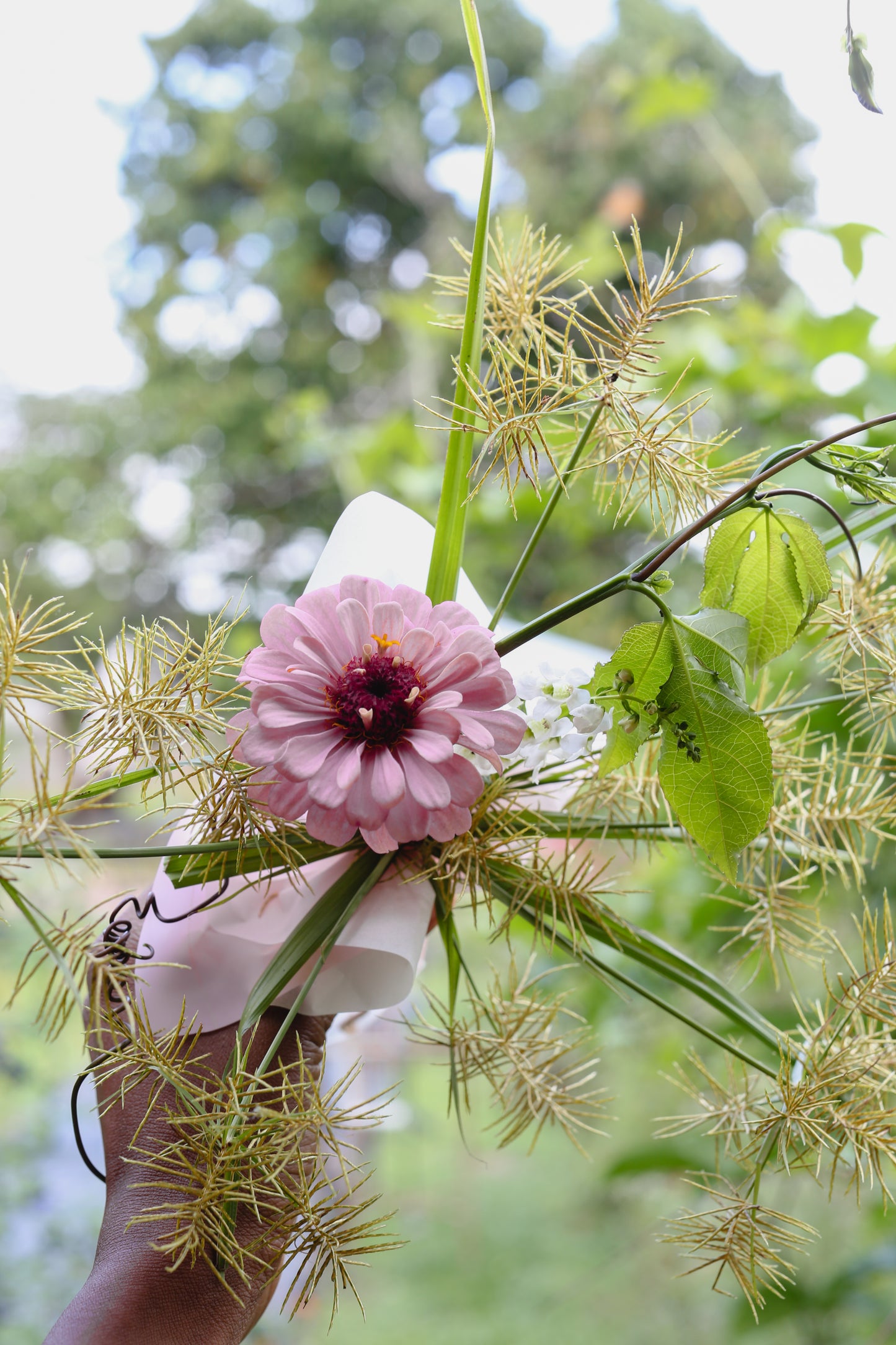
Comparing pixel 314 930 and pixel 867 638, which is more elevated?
pixel 867 638

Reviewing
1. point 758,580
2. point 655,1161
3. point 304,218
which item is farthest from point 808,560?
point 304,218

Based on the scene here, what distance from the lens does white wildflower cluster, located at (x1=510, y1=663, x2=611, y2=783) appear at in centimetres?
26

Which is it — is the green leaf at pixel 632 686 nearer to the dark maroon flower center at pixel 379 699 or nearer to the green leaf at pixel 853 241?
the dark maroon flower center at pixel 379 699

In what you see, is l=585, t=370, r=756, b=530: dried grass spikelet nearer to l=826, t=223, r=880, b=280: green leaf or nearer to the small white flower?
the small white flower

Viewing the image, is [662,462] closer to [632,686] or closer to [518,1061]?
[632,686]

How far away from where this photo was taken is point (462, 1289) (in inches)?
81.2

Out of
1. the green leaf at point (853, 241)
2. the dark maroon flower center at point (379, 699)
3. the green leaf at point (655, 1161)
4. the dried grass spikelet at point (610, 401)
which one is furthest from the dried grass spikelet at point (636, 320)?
the green leaf at point (655, 1161)

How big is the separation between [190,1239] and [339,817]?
0.11 meters

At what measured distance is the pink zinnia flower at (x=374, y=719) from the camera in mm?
236

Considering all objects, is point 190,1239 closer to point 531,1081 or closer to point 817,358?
point 531,1081

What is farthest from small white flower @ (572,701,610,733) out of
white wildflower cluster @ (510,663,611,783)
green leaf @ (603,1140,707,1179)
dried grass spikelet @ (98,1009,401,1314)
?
green leaf @ (603,1140,707,1179)

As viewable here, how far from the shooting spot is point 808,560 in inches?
10.3

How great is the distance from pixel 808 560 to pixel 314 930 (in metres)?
0.18

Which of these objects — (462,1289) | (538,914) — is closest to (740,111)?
(462,1289)
